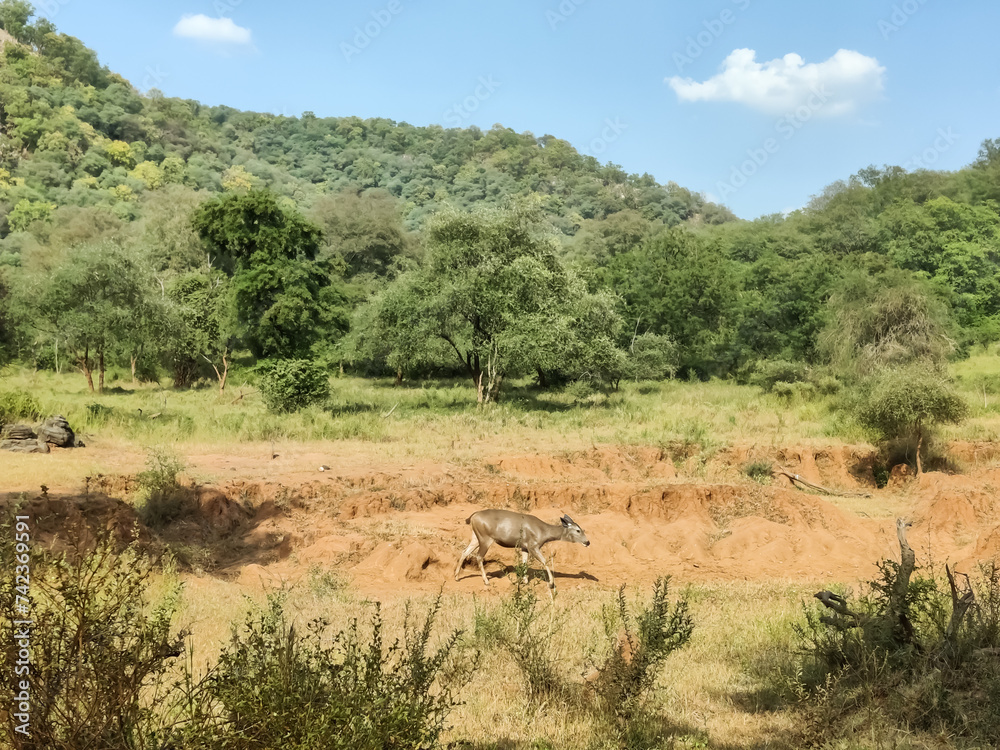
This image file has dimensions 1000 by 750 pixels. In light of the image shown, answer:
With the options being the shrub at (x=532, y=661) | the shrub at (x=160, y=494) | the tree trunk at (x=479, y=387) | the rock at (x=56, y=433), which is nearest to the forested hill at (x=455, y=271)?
the tree trunk at (x=479, y=387)

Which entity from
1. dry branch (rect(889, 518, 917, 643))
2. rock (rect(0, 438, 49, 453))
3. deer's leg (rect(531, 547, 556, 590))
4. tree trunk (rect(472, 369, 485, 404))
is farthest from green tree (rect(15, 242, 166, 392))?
dry branch (rect(889, 518, 917, 643))

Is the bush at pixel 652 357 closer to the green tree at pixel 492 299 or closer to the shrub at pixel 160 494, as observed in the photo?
the green tree at pixel 492 299

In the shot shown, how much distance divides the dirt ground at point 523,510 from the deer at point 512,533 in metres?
0.42

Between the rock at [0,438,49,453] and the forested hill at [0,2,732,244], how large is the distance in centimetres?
5861

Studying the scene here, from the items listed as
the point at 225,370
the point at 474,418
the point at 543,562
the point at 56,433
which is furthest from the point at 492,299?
the point at 543,562

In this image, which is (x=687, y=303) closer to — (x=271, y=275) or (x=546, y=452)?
(x=271, y=275)

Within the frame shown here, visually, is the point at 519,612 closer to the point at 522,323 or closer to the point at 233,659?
the point at 233,659

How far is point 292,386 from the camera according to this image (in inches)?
977

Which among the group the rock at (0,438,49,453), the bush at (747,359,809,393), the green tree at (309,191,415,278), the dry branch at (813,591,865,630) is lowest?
the dry branch at (813,591,865,630)

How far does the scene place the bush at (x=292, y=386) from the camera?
80.9 ft

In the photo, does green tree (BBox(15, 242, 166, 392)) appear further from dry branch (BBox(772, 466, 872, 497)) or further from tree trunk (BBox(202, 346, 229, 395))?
dry branch (BBox(772, 466, 872, 497))

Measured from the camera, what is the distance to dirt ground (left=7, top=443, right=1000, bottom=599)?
1228cm

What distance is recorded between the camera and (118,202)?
70.6m

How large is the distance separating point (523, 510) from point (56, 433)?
982cm
